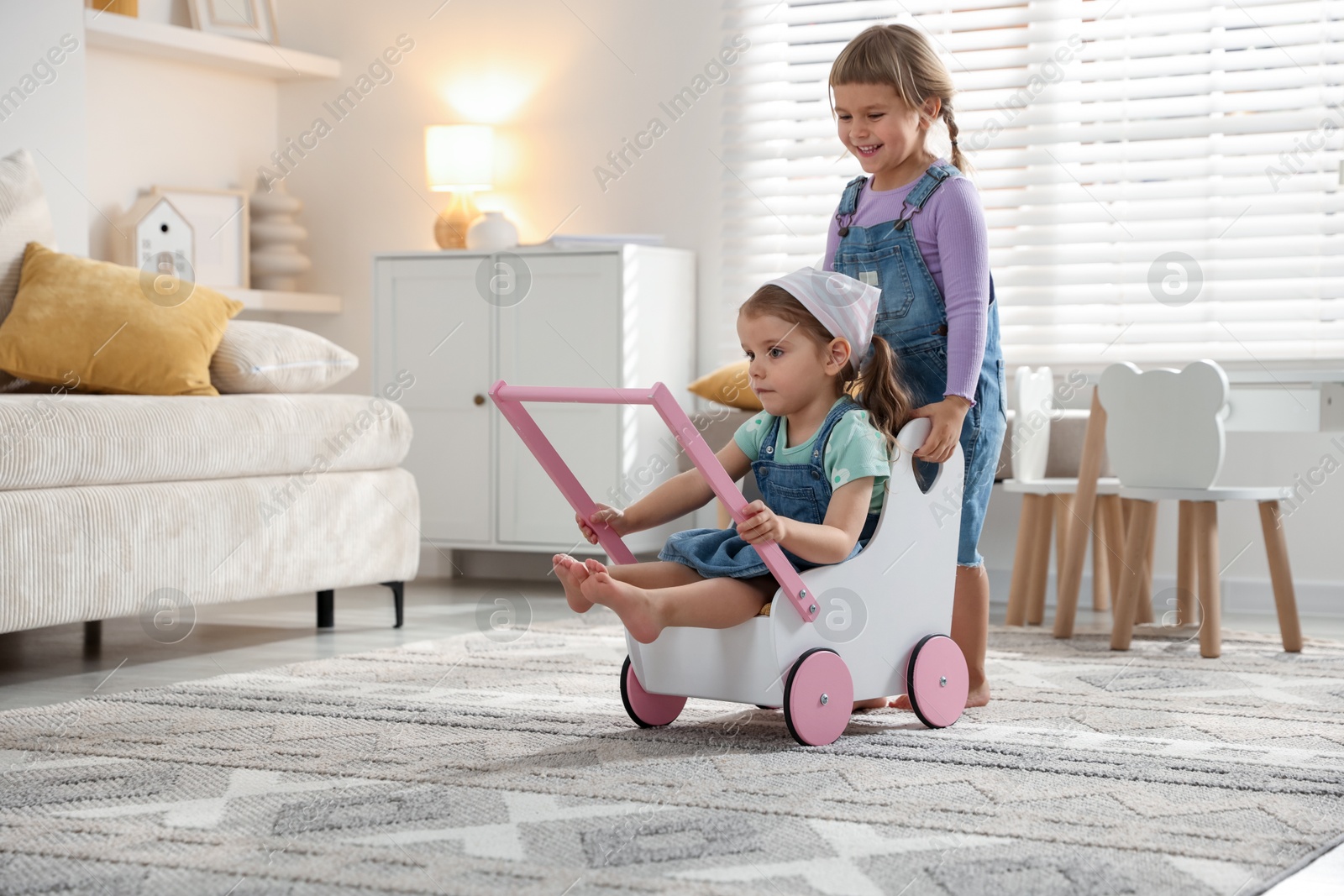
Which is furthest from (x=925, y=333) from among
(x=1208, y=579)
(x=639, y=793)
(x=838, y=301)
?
(x=1208, y=579)

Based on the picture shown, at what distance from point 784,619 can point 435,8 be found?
2.93 metres

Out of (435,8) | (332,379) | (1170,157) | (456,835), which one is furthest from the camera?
(435,8)

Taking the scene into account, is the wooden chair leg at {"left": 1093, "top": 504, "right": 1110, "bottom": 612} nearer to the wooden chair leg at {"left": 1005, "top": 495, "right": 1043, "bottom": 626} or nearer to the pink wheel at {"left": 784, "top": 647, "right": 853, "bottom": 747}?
the wooden chair leg at {"left": 1005, "top": 495, "right": 1043, "bottom": 626}

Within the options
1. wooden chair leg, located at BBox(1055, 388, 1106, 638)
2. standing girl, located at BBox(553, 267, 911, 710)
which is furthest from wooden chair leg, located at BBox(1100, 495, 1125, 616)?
standing girl, located at BBox(553, 267, 911, 710)

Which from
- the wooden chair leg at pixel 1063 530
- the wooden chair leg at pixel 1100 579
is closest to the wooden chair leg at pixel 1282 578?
the wooden chair leg at pixel 1063 530

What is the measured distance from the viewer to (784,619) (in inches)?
62.7

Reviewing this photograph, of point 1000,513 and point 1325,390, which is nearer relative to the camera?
point 1325,390

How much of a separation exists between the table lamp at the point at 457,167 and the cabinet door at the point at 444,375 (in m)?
0.28

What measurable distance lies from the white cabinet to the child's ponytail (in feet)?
5.39

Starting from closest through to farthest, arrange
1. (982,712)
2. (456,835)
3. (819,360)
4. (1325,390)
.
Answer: (456,835) → (819,360) → (982,712) → (1325,390)

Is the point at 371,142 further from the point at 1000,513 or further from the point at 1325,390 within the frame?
the point at 1325,390

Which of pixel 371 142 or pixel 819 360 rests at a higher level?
pixel 371 142

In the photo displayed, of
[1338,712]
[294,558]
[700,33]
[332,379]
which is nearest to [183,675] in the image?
[294,558]

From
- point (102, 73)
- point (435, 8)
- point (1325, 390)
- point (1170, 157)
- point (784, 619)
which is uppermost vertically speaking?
point (435, 8)
